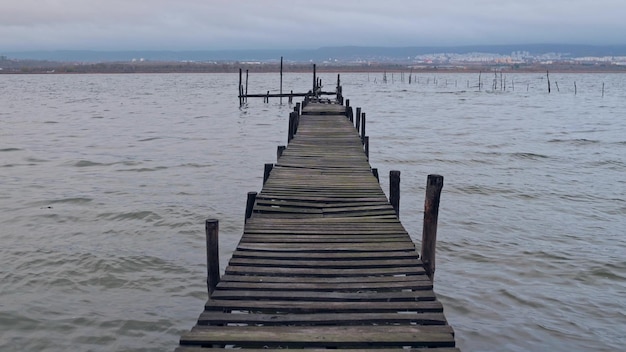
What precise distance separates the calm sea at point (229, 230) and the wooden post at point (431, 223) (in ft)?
4.48

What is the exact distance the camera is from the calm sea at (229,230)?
8.68m

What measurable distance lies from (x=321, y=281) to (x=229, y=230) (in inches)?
281

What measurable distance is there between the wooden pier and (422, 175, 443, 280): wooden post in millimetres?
65

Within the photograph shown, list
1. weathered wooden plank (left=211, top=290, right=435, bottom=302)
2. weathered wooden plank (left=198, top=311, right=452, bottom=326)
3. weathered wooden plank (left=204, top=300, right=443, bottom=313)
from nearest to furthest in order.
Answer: weathered wooden plank (left=198, top=311, right=452, bottom=326) < weathered wooden plank (left=204, top=300, right=443, bottom=313) < weathered wooden plank (left=211, top=290, right=435, bottom=302)

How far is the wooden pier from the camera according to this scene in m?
5.11

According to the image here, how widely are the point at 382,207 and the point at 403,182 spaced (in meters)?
9.58

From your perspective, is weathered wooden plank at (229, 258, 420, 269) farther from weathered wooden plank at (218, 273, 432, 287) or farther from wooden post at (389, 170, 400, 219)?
wooden post at (389, 170, 400, 219)

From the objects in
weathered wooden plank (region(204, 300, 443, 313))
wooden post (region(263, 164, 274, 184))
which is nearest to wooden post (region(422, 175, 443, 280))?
weathered wooden plank (region(204, 300, 443, 313))

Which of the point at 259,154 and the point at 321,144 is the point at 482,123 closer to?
the point at 259,154

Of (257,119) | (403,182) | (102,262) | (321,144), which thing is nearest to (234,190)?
(321,144)

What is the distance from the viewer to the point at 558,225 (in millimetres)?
13617

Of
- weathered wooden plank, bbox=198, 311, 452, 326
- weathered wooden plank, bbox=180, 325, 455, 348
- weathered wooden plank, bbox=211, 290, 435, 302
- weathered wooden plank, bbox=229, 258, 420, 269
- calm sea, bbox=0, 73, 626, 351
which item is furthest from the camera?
calm sea, bbox=0, 73, 626, 351

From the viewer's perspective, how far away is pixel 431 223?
7.70 metres

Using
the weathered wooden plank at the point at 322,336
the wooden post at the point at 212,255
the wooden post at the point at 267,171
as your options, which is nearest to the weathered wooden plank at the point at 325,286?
the wooden post at the point at 212,255
